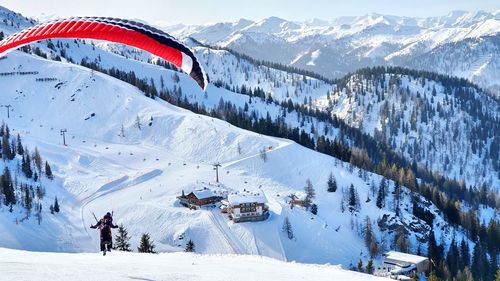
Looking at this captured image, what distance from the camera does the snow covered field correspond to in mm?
19516

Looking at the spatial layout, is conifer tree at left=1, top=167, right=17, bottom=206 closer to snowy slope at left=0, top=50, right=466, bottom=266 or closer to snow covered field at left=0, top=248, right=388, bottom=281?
snowy slope at left=0, top=50, right=466, bottom=266

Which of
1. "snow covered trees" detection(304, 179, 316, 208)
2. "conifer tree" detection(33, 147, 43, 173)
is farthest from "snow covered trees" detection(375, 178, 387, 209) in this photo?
"conifer tree" detection(33, 147, 43, 173)

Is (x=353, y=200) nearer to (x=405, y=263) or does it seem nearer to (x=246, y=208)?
(x=405, y=263)

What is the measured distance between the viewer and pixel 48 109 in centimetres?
12750

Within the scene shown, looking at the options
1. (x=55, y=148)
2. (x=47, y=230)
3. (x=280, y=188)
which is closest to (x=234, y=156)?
(x=280, y=188)

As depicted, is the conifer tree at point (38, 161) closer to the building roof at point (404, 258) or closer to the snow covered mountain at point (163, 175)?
the snow covered mountain at point (163, 175)

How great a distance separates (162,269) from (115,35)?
10851 mm

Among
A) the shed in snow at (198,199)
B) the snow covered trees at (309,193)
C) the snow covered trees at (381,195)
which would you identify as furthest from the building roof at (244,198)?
the snow covered trees at (381,195)

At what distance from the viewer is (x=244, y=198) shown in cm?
7806

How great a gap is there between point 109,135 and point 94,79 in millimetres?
30449

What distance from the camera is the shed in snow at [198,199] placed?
81.0 metres

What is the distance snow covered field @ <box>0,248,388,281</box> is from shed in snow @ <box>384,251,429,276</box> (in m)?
46.6

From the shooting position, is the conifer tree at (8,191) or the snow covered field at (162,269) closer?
the snow covered field at (162,269)

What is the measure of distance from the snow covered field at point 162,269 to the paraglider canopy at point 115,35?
8.66 meters
